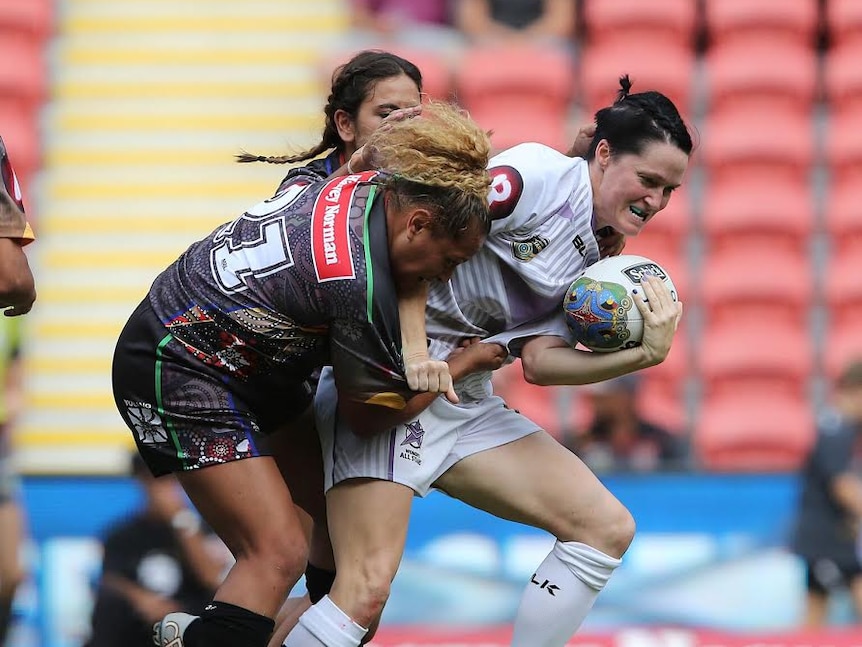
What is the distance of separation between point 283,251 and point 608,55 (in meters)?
6.17

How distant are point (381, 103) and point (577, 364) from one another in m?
0.91

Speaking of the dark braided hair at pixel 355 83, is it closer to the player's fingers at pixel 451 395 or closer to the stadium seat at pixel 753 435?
the player's fingers at pixel 451 395

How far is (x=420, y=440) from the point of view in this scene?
417 centimetres

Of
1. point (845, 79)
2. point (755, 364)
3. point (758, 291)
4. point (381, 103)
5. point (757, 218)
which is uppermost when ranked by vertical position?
point (381, 103)

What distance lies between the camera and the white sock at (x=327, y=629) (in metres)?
4.02

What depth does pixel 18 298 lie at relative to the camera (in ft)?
12.5

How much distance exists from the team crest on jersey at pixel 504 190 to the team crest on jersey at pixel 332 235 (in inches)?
13.9

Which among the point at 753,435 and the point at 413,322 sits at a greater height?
the point at 413,322

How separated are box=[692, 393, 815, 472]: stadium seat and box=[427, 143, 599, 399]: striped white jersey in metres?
4.47

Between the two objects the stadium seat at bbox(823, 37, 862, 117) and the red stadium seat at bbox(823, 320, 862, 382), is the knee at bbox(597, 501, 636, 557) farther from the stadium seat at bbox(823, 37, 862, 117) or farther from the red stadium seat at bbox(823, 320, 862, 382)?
the stadium seat at bbox(823, 37, 862, 117)

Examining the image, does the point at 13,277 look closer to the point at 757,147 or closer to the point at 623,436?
the point at 623,436

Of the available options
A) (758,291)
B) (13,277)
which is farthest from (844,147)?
(13,277)

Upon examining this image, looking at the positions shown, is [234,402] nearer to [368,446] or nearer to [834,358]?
[368,446]

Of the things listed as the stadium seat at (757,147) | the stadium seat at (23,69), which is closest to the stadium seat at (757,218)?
the stadium seat at (757,147)
